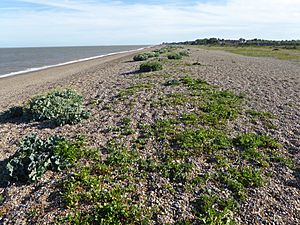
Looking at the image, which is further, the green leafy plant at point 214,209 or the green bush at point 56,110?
the green bush at point 56,110

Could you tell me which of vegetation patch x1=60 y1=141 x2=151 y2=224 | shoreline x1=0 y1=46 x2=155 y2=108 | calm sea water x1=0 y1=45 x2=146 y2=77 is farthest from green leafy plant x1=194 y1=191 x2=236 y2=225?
calm sea water x1=0 y1=45 x2=146 y2=77

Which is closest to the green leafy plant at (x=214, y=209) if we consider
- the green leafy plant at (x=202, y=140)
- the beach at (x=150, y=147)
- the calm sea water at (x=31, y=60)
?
the beach at (x=150, y=147)

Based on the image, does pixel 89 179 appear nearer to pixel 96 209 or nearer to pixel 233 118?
pixel 96 209

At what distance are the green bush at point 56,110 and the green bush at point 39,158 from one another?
210 cm

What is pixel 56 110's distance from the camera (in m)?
8.98

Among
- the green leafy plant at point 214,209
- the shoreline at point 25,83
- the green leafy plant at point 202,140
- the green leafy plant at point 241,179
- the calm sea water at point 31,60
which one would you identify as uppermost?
the green leafy plant at point 202,140

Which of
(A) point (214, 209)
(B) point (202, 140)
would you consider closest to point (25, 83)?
(B) point (202, 140)

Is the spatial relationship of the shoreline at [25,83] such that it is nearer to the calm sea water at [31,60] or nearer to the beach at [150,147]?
the beach at [150,147]

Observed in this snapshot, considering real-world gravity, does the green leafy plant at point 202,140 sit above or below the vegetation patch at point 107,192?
above

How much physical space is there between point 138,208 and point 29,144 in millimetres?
3083

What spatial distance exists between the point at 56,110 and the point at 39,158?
365 centimetres

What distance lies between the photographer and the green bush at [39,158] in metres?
5.33

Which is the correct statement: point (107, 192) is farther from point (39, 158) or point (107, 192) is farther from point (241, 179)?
point (241, 179)

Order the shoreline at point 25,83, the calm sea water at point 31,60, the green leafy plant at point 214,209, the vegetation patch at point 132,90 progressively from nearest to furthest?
1. the green leafy plant at point 214,209
2. the vegetation patch at point 132,90
3. the shoreline at point 25,83
4. the calm sea water at point 31,60
